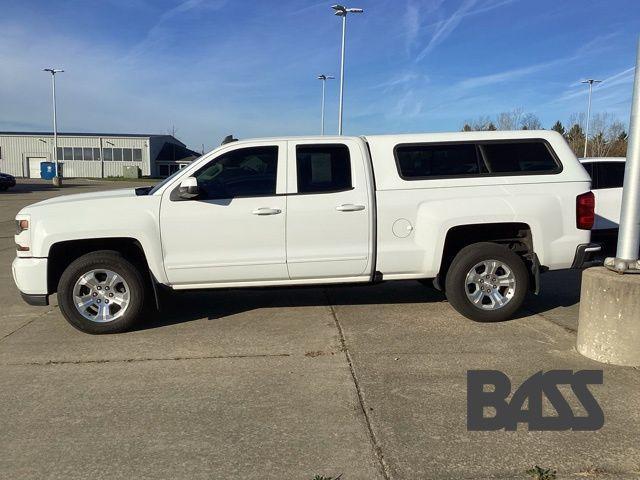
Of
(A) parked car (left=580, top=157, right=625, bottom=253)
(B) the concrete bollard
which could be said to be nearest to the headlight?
(B) the concrete bollard

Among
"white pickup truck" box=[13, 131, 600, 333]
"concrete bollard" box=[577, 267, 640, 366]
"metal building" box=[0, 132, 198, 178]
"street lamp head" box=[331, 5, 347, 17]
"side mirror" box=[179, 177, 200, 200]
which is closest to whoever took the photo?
"concrete bollard" box=[577, 267, 640, 366]

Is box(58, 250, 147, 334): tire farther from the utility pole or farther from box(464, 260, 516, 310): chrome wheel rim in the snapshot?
the utility pole

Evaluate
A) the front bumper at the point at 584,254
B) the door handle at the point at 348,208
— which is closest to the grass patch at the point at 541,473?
the door handle at the point at 348,208

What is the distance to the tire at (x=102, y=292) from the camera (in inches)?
204

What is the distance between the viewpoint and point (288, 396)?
3.84 metres

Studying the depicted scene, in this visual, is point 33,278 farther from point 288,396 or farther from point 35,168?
point 35,168

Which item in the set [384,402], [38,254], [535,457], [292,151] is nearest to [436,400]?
[384,402]

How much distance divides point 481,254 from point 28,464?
4.35m

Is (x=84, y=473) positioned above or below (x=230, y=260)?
below

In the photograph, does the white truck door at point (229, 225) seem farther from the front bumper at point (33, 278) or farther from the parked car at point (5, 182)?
the parked car at point (5, 182)

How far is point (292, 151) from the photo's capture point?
5504mm

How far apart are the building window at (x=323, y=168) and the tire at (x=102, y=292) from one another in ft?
6.41

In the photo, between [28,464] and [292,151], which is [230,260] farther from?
[28,464]

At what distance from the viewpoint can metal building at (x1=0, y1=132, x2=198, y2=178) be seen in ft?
227
